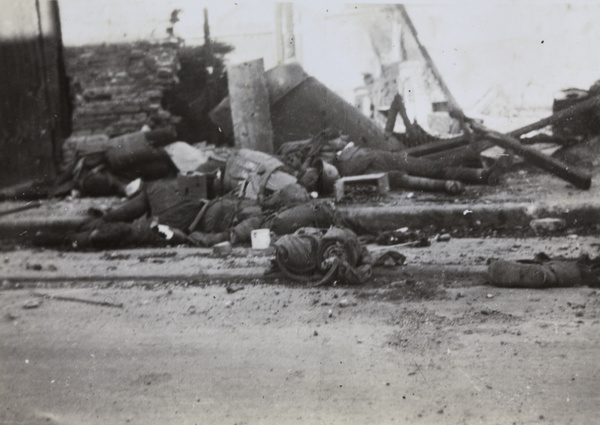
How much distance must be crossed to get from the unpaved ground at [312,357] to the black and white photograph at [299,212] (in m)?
0.01

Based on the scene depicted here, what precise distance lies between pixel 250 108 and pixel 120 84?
166cm

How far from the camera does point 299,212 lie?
5.21 meters

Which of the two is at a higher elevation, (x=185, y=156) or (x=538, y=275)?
(x=185, y=156)

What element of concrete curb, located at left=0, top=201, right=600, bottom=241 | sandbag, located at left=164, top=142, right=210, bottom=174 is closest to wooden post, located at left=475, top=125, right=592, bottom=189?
concrete curb, located at left=0, top=201, right=600, bottom=241

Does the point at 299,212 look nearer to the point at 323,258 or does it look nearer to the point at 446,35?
the point at 323,258

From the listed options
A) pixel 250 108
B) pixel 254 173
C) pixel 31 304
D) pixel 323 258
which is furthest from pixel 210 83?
pixel 31 304

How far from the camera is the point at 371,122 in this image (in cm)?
570

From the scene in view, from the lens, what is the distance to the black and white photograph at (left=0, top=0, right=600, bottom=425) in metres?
2.79

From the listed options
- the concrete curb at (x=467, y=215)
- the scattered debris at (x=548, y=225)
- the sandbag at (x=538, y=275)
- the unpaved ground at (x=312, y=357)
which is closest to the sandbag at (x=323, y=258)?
the unpaved ground at (x=312, y=357)

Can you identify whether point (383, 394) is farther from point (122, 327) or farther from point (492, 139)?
point (492, 139)

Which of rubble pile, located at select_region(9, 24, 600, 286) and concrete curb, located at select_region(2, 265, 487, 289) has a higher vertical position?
rubble pile, located at select_region(9, 24, 600, 286)

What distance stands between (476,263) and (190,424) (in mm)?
2523

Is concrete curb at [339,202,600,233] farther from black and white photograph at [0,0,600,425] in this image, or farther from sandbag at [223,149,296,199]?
sandbag at [223,149,296,199]

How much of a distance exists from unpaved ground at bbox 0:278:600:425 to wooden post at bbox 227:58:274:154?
233 centimetres
